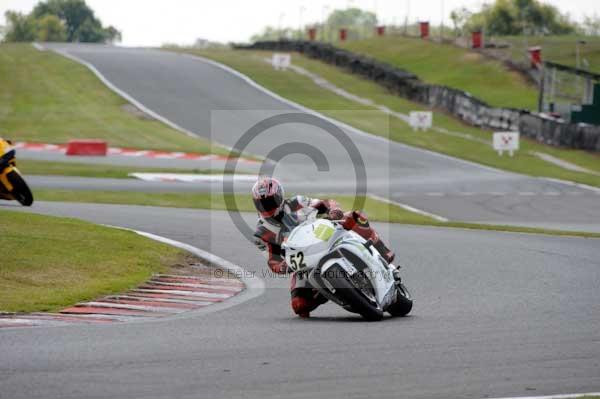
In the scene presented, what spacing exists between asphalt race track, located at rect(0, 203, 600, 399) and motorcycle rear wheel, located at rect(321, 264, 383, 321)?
0.17m

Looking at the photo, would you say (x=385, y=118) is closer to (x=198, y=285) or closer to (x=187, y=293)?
(x=198, y=285)

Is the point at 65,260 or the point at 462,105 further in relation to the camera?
the point at 462,105

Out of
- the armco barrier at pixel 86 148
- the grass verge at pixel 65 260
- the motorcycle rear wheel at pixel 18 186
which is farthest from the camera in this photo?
the armco barrier at pixel 86 148

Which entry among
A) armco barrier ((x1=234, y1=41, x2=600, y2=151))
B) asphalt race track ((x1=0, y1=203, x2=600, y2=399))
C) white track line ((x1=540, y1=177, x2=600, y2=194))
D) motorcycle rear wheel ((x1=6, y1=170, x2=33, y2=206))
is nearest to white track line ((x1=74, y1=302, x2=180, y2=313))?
asphalt race track ((x1=0, y1=203, x2=600, y2=399))

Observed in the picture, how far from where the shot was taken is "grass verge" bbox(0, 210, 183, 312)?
1130 cm

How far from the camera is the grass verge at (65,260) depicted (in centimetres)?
1130

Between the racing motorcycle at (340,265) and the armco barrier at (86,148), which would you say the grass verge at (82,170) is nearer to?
the armco barrier at (86,148)

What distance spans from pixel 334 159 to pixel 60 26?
63525 millimetres

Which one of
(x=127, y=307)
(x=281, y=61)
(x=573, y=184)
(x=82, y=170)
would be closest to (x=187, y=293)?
(x=127, y=307)

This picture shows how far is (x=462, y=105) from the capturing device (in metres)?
41.9

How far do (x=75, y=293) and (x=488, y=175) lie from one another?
20.6m

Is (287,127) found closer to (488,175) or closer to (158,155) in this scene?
(158,155)

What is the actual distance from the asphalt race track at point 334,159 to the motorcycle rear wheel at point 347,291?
12.2 meters

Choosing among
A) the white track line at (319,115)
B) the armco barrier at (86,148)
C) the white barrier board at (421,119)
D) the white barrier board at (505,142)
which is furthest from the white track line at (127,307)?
the white barrier board at (421,119)
